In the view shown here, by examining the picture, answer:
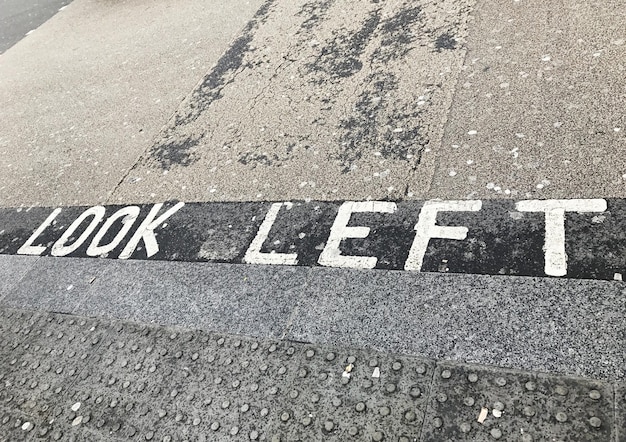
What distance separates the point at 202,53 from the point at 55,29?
4501 mm

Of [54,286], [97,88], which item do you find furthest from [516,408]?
[97,88]

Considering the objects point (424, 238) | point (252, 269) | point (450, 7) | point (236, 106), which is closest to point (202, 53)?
point (236, 106)

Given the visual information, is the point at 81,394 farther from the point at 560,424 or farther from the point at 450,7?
the point at 450,7

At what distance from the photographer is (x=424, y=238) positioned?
3697 mm

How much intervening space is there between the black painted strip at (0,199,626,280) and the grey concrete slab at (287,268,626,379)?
0.44ft

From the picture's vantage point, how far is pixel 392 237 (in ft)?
12.4

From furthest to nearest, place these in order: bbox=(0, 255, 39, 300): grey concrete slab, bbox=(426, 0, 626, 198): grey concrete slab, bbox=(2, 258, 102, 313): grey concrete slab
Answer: bbox=(0, 255, 39, 300): grey concrete slab, bbox=(2, 258, 102, 313): grey concrete slab, bbox=(426, 0, 626, 198): grey concrete slab

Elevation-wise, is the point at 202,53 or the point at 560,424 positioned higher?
the point at 202,53

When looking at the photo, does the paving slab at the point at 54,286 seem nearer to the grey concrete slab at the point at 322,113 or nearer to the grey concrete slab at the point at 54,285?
the grey concrete slab at the point at 54,285

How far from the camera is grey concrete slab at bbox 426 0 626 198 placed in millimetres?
3830

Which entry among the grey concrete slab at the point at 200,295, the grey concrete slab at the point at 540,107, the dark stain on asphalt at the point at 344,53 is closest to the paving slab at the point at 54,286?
the grey concrete slab at the point at 200,295

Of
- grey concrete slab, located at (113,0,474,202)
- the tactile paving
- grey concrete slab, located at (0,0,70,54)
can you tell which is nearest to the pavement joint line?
the tactile paving

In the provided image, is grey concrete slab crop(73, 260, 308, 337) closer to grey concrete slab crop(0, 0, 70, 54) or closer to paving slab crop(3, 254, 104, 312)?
paving slab crop(3, 254, 104, 312)

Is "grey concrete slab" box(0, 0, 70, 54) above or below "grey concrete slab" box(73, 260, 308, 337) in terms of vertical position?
above
